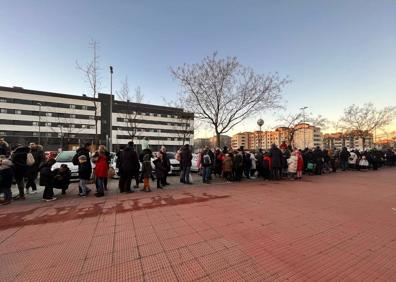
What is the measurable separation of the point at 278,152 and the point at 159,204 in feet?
25.5

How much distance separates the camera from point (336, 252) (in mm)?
3875

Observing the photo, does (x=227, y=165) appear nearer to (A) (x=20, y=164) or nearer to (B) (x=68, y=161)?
(B) (x=68, y=161)

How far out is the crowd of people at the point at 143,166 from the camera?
849 centimetres

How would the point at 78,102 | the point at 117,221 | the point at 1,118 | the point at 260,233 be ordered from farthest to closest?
the point at 78,102, the point at 1,118, the point at 117,221, the point at 260,233

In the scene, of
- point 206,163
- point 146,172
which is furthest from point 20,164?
point 206,163

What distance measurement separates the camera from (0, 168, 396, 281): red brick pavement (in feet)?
10.8

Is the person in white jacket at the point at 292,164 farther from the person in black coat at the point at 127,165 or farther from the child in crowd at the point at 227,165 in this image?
the person in black coat at the point at 127,165

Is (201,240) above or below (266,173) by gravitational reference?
below

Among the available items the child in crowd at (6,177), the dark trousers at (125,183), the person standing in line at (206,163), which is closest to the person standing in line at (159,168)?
the dark trousers at (125,183)

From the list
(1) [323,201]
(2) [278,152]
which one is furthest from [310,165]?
(1) [323,201]

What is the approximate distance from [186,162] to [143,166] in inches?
93.5

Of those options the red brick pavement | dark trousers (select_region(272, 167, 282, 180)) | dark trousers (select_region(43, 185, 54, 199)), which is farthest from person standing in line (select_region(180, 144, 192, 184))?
dark trousers (select_region(43, 185, 54, 199))

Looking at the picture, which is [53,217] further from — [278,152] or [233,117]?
[233,117]

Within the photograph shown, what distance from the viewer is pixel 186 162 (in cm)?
1167
